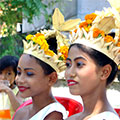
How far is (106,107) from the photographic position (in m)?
1.91

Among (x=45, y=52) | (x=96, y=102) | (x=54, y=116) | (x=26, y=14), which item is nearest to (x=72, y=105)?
(x=54, y=116)

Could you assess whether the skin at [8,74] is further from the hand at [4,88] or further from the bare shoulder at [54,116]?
the bare shoulder at [54,116]

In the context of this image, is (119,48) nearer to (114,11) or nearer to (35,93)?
(114,11)

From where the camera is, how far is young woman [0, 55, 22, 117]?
3180 mm

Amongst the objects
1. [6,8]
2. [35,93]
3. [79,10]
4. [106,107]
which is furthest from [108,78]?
[6,8]

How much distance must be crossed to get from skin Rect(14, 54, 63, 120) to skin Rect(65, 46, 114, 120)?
36 centimetres

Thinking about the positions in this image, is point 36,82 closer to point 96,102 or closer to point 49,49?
point 49,49

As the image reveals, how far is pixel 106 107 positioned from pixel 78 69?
294mm

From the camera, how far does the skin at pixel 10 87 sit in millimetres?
3176

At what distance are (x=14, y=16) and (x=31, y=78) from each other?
3.29 m

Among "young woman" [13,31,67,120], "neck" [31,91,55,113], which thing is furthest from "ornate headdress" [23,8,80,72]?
"neck" [31,91,55,113]

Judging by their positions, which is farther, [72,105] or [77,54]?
[72,105]

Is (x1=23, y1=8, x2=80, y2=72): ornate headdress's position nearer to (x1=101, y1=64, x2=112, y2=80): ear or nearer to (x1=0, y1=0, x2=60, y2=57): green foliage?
(x1=101, y1=64, x2=112, y2=80): ear

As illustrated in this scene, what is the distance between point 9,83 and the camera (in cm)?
336
